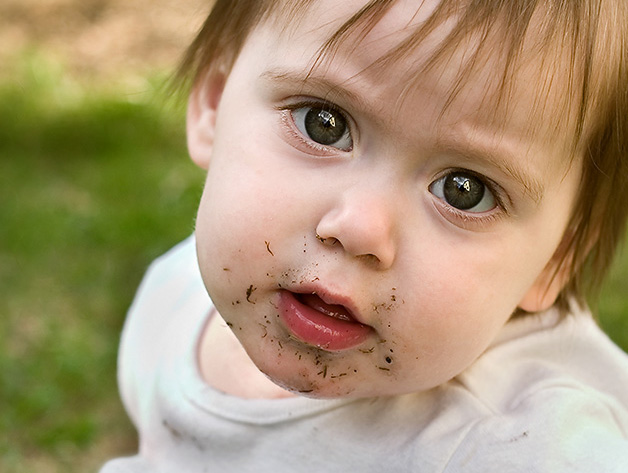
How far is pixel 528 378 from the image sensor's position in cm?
129

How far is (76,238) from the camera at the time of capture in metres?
2.88

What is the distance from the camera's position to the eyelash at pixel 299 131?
3.53ft

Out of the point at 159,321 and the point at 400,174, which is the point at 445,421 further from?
the point at 159,321

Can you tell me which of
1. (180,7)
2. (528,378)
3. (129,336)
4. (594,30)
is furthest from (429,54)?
(180,7)

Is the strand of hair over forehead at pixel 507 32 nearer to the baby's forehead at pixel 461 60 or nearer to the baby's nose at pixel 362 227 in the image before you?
the baby's forehead at pixel 461 60

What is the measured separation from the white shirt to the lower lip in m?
0.24

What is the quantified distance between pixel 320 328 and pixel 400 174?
0.22 meters

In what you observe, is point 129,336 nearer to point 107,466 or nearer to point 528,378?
point 107,466

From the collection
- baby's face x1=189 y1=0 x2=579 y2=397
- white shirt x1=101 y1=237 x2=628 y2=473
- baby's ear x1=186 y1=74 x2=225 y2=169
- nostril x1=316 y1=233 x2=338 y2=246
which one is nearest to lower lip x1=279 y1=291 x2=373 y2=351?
baby's face x1=189 y1=0 x2=579 y2=397

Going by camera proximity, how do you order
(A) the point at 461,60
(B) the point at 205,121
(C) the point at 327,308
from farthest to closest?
1. (B) the point at 205,121
2. (C) the point at 327,308
3. (A) the point at 461,60

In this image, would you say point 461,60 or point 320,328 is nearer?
point 461,60

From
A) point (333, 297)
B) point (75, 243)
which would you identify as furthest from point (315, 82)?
point (75, 243)

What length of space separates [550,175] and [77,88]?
2.85m

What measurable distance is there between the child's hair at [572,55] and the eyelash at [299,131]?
6 centimetres
